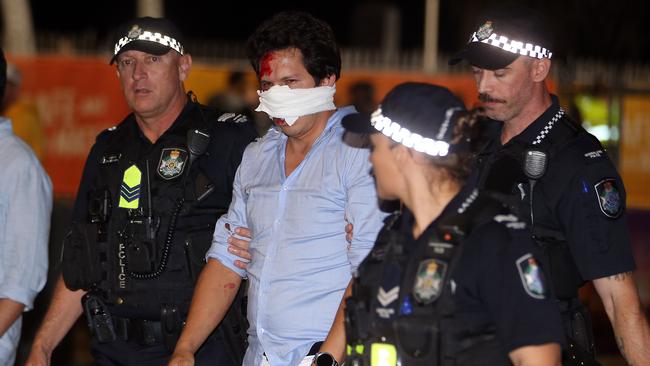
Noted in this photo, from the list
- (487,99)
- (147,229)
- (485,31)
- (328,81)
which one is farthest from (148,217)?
(485,31)

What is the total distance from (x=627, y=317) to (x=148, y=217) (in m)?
2.19

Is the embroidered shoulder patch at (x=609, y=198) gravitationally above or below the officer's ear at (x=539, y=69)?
below

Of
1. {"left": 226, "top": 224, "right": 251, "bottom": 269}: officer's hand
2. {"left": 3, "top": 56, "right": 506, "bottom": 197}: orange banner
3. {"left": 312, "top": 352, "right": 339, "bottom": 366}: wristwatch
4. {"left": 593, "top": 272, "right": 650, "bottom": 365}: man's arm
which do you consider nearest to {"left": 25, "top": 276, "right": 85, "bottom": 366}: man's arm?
{"left": 226, "top": 224, "right": 251, "bottom": 269}: officer's hand

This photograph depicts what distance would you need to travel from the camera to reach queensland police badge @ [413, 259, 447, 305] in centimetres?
371

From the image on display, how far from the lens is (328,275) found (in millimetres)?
4809

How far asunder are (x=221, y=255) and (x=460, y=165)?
1.64m

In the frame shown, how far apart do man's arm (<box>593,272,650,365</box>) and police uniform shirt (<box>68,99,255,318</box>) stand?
1.79 metres

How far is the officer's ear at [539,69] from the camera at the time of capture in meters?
5.21

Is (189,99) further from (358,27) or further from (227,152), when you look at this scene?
(358,27)

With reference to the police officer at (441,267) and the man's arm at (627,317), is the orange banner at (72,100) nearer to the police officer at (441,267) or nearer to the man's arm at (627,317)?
the man's arm at (627,317)

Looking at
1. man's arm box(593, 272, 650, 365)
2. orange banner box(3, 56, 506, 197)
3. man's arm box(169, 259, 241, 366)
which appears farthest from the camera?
orange banner box(3, 56, 506, 197)

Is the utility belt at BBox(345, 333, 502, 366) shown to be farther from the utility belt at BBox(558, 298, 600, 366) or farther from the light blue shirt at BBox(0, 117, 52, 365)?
the light blue shirt at BBox(0, 117, 52, 365)

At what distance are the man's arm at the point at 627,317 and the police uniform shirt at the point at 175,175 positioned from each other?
70.6 inches

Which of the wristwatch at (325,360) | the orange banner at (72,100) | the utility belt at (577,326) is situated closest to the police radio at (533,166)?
the utility belt at (577,326)
